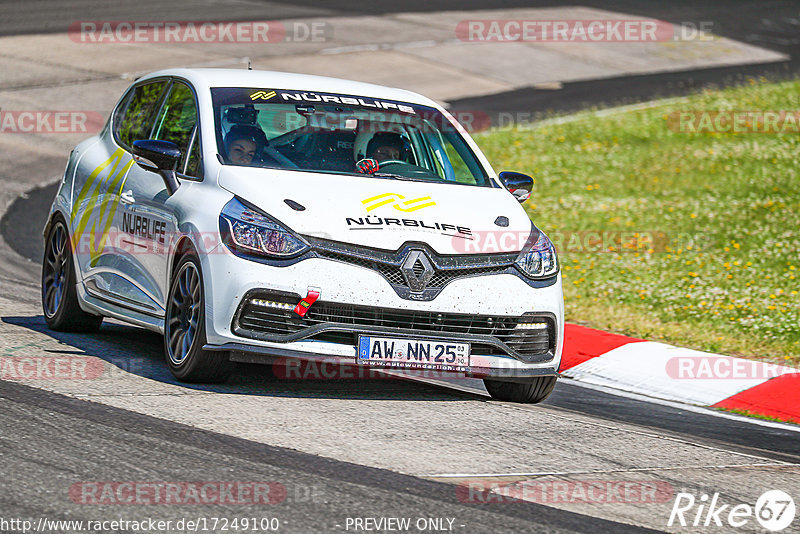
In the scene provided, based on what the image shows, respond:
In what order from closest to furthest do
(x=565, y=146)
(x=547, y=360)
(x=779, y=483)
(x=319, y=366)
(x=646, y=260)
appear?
1. (x=779, y=483)
2. (x=547, y=360)
3. (x=319, y=366)
4. (x=646, y=260)
5. (x=565, y=146)

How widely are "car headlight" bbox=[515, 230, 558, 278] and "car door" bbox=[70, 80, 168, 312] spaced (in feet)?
7.21

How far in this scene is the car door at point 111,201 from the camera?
7883 mm

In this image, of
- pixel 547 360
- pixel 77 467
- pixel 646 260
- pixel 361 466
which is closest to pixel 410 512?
pixel 361 466

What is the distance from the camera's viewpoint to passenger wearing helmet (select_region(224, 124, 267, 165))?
7312 mm

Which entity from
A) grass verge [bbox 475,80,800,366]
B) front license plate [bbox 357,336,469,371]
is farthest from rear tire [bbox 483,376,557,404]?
grass verge [bbox 475,80,800,366]

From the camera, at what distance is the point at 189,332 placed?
22.7 ft

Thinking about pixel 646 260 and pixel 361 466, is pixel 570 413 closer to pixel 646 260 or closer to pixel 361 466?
pixel 361 466

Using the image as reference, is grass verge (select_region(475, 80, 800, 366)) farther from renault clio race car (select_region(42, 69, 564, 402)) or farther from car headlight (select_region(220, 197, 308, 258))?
car headlight (select_region(220, 197, 308, 258))

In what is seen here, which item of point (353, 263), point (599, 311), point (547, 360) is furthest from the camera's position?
point (599, 311)

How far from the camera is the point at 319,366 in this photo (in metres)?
7.74

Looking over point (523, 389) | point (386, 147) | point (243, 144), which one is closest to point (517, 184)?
point (386, 147)

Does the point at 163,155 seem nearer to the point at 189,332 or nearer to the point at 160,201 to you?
the point at 160,201

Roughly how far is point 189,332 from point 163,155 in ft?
3.56

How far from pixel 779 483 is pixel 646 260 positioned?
7.05 m
